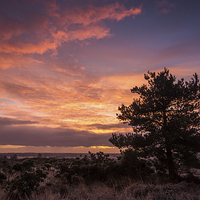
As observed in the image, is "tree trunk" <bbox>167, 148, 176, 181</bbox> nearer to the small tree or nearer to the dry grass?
the small tree

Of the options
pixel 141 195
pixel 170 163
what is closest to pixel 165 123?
pixel 170 163

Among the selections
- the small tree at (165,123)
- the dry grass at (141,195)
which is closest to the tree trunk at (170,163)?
the small tree at (165,123)

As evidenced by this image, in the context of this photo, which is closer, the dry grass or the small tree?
the dry grass

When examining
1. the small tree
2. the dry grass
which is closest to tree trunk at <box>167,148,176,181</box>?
the small tree

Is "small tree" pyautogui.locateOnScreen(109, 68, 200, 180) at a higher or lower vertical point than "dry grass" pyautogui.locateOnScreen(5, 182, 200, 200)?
higher

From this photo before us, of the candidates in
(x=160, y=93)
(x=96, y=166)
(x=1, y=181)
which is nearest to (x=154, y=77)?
(x=160, y=93)

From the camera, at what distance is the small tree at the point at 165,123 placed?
14109mm

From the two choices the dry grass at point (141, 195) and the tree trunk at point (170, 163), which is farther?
the tree trunk at point (170, 163)

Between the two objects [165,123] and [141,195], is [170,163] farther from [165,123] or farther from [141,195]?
[141,195]

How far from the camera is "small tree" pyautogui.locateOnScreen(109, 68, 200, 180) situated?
1411cm

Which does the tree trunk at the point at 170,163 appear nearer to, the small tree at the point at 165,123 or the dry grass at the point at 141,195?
the small tree at the point at 165,123

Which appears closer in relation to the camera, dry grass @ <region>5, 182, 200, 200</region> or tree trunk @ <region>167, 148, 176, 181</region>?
dry grass @ <region>5, 182, 200, 200</region>

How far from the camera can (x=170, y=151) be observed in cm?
1491

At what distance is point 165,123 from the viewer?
15.4 metres
